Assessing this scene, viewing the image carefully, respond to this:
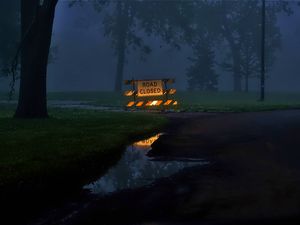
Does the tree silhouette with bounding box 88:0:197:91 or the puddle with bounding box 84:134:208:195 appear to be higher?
the tree silhouette with bounding box 88:0:197:91

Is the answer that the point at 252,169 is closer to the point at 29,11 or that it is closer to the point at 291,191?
the point at 291,191

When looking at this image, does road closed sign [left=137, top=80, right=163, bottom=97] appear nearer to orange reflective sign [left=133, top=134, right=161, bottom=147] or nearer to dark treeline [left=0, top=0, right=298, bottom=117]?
dark treeline [left=0, top=0, right=298, bottom=117]

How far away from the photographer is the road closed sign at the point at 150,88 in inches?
952

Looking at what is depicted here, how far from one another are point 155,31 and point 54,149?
50.8 meters

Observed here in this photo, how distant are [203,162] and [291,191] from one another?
2777 millimetres

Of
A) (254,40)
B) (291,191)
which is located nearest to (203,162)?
(291,191)

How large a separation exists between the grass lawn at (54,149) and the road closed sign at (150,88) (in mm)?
7930

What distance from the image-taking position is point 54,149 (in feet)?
33.1

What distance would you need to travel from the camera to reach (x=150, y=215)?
5496 millimetres

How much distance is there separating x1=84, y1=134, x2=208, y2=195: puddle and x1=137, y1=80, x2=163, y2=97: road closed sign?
13440 mm

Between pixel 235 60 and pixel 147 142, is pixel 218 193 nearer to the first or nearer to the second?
pixel 147 142

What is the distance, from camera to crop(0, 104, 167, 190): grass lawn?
755cm

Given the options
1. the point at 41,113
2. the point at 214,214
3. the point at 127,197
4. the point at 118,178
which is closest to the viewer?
the point at 214,214

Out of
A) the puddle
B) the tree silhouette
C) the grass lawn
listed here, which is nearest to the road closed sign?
the grass lawn
